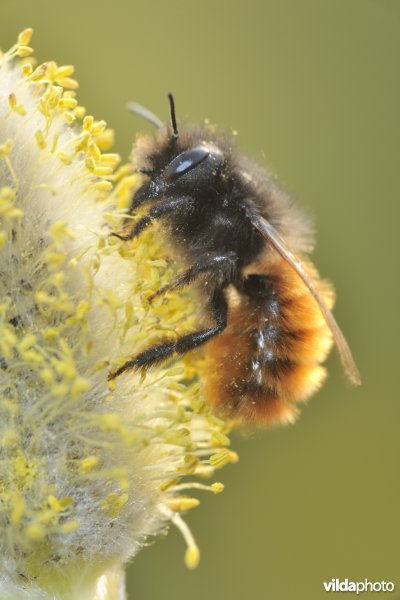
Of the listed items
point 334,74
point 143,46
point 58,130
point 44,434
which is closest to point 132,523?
point 44,434

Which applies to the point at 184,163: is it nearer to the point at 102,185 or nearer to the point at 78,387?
the point at 102,185

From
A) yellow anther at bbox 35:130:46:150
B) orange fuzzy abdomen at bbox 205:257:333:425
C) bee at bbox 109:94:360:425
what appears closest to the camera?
yellow anther at bbox 35:130:46:150

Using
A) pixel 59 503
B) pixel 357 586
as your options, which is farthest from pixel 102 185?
pixel 357 586

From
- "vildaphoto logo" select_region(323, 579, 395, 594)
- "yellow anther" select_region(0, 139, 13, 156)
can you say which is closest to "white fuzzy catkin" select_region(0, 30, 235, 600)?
"yellow anther" select_region(0, 139, 13, 156)

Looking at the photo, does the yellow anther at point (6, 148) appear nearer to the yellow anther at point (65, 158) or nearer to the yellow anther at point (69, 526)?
the yellow anther at point (65, 158)

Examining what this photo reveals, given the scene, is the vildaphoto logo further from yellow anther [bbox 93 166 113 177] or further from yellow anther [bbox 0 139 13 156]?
yellow anther [bbox 0 139 13 156]
